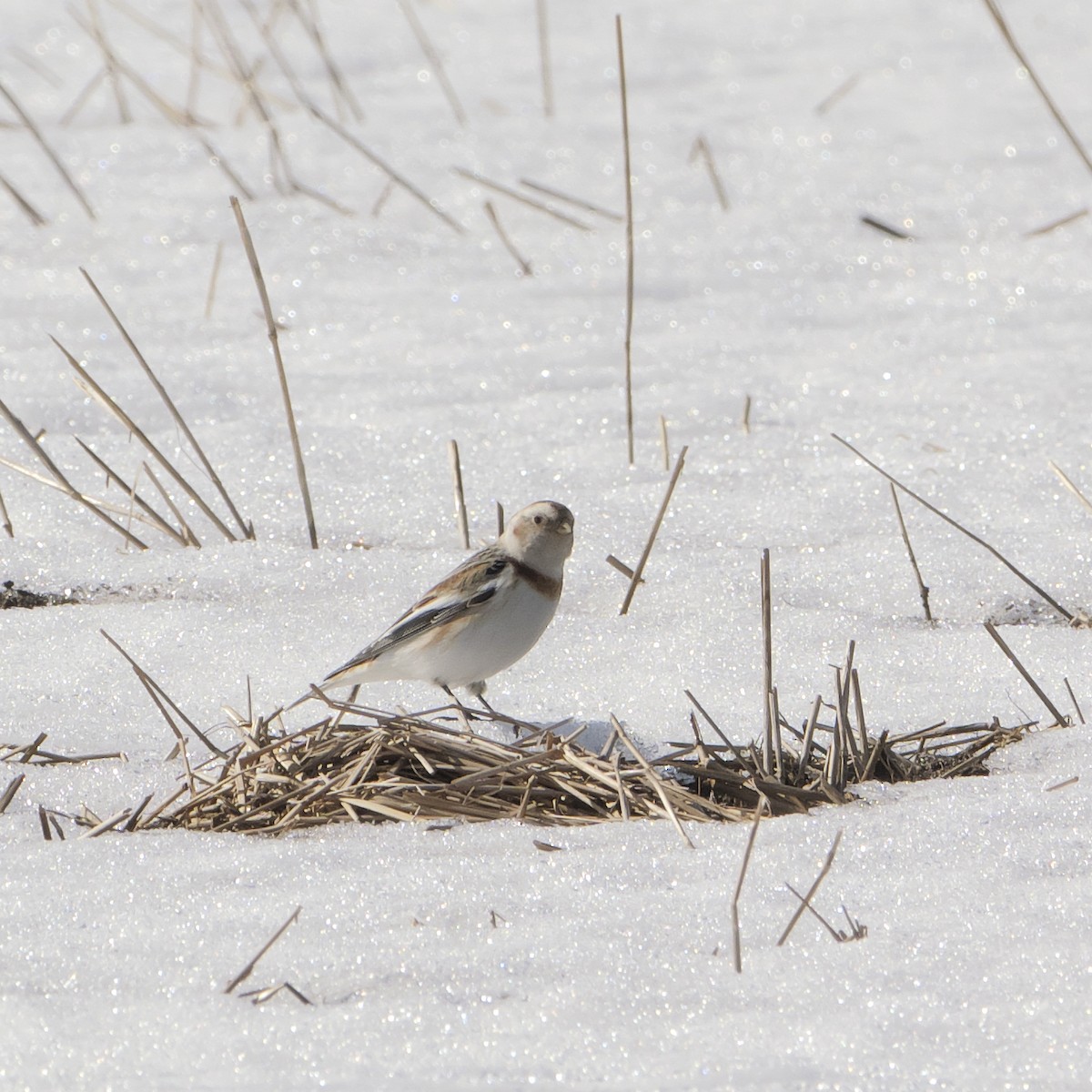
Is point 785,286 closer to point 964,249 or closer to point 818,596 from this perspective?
point 964,249

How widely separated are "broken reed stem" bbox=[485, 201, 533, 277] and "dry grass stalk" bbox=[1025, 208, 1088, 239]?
7.88 feet

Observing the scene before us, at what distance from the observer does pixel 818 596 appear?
446cm

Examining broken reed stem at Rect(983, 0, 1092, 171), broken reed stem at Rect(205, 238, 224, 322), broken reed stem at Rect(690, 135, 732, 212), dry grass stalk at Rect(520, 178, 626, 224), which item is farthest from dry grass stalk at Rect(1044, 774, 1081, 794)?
broken reed stem at Rect(690, 135, 732, 212)

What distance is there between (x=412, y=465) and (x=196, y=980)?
3153mm

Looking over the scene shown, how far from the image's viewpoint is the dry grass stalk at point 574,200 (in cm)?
691

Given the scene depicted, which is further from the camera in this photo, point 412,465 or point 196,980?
point 412,465

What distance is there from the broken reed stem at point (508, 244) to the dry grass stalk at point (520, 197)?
12cm

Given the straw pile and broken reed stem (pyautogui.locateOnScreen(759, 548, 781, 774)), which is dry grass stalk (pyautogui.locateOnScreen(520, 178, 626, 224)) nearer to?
broken reed stem (pyautogui.locateOnScreen(759, 548, 781, 774))

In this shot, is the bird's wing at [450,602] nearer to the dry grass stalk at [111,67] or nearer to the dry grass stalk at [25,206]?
the dry grass stalk at [25,206]

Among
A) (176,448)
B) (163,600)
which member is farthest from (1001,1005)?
(176,448)

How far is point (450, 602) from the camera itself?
4.00m

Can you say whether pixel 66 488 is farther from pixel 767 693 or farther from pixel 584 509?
pixel 767 693

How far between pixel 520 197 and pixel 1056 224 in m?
2.53

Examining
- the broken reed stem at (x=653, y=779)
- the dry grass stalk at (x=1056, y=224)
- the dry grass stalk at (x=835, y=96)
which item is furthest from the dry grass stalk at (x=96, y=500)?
the dry grass stalk at (x=835, y=96)
